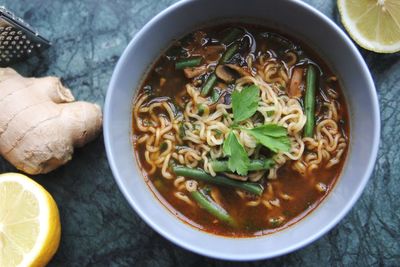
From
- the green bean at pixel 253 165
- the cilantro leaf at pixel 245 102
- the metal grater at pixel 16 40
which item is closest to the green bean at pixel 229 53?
the cilantro leaf at pixel 245 102

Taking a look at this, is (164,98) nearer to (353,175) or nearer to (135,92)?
(135,92)

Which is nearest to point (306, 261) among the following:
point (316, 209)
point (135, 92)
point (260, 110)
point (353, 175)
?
point (316, 209)

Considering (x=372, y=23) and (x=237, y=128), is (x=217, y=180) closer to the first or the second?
(x=237, y=128)

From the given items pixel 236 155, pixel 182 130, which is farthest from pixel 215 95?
pixel 236 155

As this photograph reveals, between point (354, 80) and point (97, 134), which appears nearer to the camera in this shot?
point (354, 80)

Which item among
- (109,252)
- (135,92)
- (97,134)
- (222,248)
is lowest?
(109,252)

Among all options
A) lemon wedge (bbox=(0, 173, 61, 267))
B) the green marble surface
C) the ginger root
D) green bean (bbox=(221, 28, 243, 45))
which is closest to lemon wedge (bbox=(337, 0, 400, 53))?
the green marble surface
